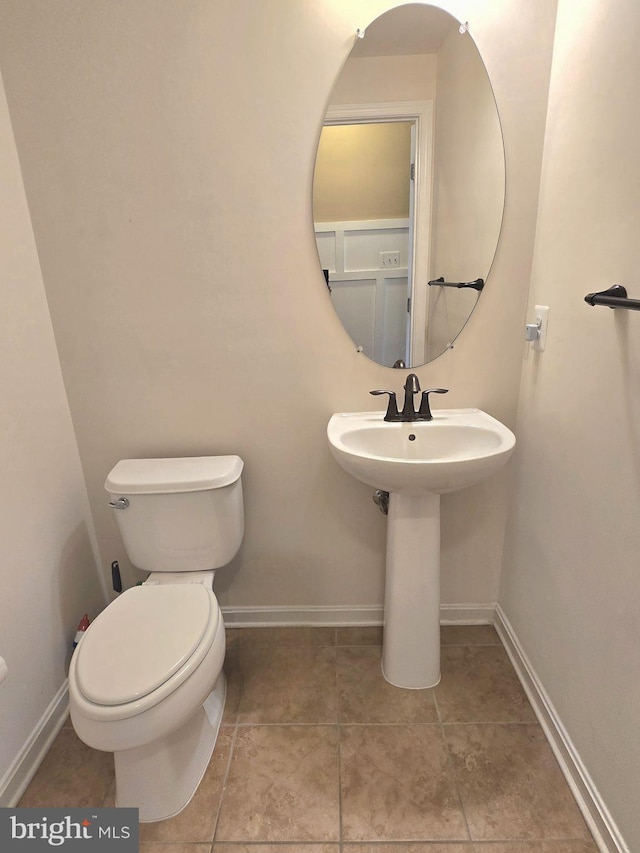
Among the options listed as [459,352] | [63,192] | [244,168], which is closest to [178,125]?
[244,168]

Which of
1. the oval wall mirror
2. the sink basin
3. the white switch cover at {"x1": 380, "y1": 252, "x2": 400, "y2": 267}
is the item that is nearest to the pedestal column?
the sink basin

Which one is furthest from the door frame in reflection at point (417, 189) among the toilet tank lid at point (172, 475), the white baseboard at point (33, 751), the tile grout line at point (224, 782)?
the white baseboard at point (33, 751)

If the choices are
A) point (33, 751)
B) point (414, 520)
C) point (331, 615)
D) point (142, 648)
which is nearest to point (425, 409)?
point (414, 520)

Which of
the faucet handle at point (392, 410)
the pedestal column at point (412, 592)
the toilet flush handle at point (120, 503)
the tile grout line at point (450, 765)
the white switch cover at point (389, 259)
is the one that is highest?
the white switch cover at point (389, 259)

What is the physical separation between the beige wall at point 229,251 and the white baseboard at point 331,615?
131 mm

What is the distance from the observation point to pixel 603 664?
1124mm

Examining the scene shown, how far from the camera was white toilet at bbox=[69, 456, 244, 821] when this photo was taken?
1.07 metres

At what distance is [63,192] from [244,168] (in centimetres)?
52

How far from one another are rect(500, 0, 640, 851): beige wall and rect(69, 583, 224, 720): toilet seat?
3.08 feet

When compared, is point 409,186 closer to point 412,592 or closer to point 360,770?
point 412,592

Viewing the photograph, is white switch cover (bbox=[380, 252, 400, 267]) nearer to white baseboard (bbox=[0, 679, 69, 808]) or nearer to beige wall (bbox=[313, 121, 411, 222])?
beige wall (bbox=[313, 121, 411, 222])

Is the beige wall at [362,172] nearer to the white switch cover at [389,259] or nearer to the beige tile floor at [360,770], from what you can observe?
the white switch cover at [389,259]

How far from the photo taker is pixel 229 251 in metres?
1.43

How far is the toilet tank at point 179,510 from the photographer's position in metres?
1.46
